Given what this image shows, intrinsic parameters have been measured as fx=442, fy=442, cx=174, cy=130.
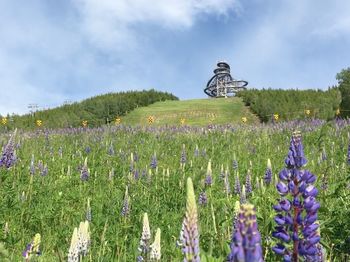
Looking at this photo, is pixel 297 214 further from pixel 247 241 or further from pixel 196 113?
pixel 196 113

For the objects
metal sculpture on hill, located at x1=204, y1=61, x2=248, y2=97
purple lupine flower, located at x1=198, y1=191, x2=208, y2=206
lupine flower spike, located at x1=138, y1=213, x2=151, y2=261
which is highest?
metal sculpture on hill, located at x1=204, y1=61, x2=248, y2=97

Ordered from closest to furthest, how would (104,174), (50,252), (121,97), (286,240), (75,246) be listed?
(286,240)
(75,246)
(50,252)
(104,174)
(121,97)

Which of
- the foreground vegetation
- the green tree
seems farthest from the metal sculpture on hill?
the green tree

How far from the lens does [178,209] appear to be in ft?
18.1

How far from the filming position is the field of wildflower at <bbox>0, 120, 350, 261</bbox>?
6.17 feet

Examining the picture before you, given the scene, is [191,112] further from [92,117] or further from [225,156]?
[225,156]

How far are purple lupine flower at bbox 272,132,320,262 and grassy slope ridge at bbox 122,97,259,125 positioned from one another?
2490 cm

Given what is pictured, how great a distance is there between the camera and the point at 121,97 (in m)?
33.7

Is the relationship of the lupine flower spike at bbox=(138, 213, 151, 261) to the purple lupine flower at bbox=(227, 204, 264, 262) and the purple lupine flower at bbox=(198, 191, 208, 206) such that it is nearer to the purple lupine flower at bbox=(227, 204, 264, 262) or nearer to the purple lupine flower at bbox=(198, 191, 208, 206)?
the purple lupine flower at bbox=(227, 204, 264, 262)

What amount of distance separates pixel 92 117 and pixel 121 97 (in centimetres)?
719

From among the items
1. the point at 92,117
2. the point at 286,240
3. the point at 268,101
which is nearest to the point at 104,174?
the point at 286,240

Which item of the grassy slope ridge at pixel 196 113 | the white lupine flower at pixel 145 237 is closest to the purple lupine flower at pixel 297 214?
the white lupine flower at pixel 145 237

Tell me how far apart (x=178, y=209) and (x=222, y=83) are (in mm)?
55504

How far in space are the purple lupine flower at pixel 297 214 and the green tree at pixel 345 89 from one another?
20.6m
